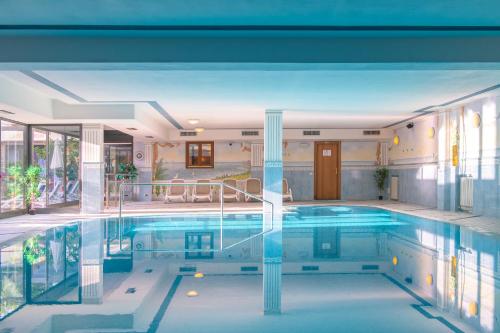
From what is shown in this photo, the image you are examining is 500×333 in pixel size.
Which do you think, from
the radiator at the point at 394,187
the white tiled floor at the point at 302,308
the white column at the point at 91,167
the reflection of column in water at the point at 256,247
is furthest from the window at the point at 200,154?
the white tiled floor at the point at 302,308

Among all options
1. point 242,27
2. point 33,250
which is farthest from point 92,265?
point 242,27

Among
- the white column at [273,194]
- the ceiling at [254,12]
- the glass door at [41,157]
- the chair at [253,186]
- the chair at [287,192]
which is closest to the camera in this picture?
the ceiling at [254,12]

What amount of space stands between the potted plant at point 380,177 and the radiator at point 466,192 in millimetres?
5047

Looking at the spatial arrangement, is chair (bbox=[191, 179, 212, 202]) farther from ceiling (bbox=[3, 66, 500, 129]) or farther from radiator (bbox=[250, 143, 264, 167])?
ceiling (bbox=[3, 66, 500, 129])

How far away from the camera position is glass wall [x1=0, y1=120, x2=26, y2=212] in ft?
33.8

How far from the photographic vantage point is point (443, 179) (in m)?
11.8

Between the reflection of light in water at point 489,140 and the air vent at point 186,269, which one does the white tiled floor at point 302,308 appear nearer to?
the air vent at point 186,269

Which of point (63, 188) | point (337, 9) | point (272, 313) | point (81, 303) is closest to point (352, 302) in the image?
point (272, 313)

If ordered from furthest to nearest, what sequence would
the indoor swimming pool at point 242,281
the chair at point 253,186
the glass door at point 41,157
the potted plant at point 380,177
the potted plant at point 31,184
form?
the potted plant at point 380,177 → the chair at point 253,186 → the glass door at point 41,157 → the potted plant at point 31,184 → the indoor swimming pool at point 242,281

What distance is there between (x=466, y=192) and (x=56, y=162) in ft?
36.1

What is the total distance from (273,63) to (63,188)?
384 inches

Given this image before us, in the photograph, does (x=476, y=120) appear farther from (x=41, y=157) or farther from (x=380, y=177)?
(x=41, y=157)

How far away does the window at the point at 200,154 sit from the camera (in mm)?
16578

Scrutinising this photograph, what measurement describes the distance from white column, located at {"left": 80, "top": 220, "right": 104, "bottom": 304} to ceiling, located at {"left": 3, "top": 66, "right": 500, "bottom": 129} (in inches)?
104
